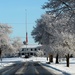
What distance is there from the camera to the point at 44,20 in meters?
77.6

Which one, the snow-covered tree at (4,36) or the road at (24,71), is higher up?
the snow-covered tree at (4,36)

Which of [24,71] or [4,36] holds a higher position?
[4,36]

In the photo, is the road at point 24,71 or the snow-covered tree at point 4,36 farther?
the snow-covered tree at point 4,36

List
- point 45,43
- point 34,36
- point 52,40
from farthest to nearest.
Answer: point 34,36 < point 45,43 < point 52,40

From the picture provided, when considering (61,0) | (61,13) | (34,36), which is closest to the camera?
(61,0)

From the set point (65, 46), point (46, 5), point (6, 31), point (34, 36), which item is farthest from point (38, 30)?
point (46, 5)

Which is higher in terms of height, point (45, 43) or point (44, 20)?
point (44, 20)

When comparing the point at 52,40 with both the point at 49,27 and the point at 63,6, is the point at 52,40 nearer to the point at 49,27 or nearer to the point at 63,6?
the point at 49,27

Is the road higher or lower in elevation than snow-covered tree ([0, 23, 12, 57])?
lower

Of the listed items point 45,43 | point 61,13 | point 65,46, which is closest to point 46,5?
point 61,13

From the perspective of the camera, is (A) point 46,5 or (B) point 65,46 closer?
(A) point 46,5

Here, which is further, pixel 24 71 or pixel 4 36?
pixel 4 36

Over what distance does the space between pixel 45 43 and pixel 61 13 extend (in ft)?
170

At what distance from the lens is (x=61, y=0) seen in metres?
23.8
